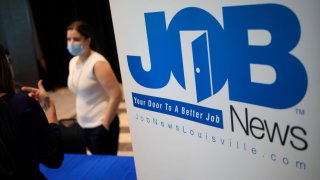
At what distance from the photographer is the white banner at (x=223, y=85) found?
0.92 metres

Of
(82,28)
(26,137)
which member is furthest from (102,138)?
(26,137)

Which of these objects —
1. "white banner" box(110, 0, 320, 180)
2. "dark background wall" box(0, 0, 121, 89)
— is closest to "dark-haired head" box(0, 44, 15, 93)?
"white banner" box(110, 0, 320, 180)

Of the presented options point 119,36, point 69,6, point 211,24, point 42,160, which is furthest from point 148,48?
point 69,6

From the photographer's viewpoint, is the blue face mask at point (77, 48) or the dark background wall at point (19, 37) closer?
the blue face mask at point (77, 48)

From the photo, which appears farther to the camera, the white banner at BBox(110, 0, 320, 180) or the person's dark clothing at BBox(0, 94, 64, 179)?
the person's dark clothing at BBox(0, 94, 64, 179)

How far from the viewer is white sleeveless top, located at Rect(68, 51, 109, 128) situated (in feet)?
8.34

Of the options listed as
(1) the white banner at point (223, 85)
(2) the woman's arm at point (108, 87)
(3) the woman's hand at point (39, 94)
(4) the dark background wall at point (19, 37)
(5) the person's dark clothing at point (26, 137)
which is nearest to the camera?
(1) the white banner at point (223, 85)

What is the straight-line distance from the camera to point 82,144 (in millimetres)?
2824

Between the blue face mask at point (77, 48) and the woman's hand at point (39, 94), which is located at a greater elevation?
the blue face mask at point (77, 48)

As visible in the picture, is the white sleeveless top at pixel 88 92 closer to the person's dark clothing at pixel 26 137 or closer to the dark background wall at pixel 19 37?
the person's dark clothing at pixel 26 137

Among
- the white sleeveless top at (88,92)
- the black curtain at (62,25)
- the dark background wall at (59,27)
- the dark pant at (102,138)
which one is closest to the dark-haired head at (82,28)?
the white sleeveless top at (88,92)

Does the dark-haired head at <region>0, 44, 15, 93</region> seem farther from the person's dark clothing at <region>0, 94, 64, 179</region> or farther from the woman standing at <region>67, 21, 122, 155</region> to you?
the woman standing at <region>67, 21, 122, 155</region>

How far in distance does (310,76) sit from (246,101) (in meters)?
0.23

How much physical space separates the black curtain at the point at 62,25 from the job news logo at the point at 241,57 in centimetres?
601
